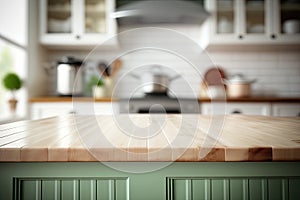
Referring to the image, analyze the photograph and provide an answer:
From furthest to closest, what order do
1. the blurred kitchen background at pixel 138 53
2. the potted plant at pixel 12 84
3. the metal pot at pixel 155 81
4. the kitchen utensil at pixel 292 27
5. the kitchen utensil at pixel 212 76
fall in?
the kitchen utensil at pixel 212 76, the kitchen utensil at pixel 292 27, the metal pot at pixel 155 81, the blurred kitchen background at pixel 138 53, the potted plant at pixel 12 84

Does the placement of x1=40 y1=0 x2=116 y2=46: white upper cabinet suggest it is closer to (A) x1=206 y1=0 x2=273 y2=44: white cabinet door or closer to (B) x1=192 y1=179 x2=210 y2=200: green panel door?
(A) x1=206 y1=0 x2=273 y2=44: white cabinet door

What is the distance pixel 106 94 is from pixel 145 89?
48cm

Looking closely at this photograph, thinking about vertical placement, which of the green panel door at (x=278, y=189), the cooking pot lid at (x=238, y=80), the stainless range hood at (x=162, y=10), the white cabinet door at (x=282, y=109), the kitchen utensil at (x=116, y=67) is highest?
the stainless range hood at (x=162, y=10)

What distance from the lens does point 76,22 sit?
Answer: 10.5 ft

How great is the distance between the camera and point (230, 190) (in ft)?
2.23

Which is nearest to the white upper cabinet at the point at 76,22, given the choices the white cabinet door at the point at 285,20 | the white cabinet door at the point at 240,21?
the white cabinet door at the point at 240,21

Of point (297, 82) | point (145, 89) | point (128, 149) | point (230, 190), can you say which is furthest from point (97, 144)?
point (297, 82)

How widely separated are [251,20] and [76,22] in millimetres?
1693

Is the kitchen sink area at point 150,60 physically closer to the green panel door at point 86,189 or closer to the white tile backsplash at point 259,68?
the white tile backsplash at point 259,68

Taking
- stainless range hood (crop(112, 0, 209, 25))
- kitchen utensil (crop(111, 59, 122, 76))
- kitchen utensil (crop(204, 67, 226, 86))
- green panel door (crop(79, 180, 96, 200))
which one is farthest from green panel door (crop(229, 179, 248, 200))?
kitchen utensil (crop(111, 59, 122, 76))

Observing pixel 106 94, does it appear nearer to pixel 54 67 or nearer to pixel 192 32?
pixel 54 67

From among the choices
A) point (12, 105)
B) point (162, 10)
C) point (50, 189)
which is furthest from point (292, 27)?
point (50, 189)

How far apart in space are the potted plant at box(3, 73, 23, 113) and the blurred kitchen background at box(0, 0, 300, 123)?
0.08 m

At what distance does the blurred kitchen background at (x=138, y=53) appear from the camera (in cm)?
295
